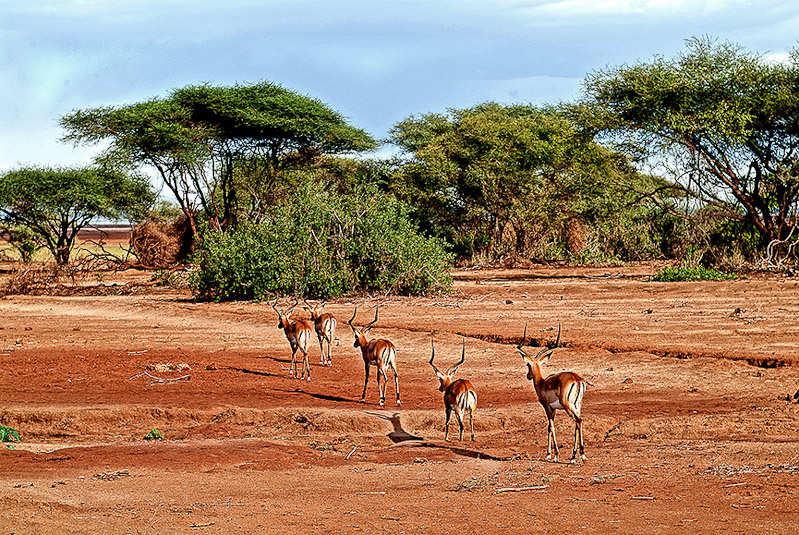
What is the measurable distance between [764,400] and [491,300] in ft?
42.3

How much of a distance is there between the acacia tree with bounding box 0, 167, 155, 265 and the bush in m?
17.5

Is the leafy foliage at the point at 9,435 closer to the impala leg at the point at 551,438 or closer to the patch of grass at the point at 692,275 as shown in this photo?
the impala leg at the point at 551,438

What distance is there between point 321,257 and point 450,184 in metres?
17.0

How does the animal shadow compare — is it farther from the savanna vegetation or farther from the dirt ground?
the savanna vegetation

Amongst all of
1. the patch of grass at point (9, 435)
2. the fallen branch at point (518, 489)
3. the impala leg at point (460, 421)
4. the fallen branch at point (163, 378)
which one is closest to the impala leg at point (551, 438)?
the impala leg at point (460, 421)

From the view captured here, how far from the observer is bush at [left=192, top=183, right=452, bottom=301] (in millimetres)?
23719

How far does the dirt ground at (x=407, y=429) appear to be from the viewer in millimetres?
6020

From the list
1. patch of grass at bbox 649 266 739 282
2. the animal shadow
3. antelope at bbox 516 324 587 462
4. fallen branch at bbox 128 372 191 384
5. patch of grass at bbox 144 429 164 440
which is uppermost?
patch of grass at bbox 649 266 739 282

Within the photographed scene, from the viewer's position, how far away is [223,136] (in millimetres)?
35281

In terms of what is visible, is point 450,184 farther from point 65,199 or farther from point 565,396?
point 565,396

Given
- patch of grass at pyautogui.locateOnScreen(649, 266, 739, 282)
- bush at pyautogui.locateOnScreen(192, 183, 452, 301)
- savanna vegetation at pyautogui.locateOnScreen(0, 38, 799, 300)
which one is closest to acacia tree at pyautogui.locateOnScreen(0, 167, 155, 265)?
savanna vegetation at pyautogui.locateOnScreen(0, 38, 799, 300)

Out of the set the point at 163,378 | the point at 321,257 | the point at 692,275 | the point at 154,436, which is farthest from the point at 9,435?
the point at 692,275

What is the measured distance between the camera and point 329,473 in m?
7.69

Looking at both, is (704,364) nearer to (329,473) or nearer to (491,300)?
(329,473)
